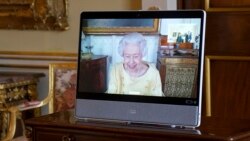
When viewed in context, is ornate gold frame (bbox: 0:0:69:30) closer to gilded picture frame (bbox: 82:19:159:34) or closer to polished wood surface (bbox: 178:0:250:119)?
polished wood surface (bbox: 178:0:250:119)

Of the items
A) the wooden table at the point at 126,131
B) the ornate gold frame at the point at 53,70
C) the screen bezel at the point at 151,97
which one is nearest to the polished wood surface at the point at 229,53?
the ornate gold frame at the point at 53,70

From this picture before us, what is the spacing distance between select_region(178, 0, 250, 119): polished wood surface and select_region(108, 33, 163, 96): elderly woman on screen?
4.03 feet

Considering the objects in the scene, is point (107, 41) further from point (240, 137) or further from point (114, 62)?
point (240, 137)

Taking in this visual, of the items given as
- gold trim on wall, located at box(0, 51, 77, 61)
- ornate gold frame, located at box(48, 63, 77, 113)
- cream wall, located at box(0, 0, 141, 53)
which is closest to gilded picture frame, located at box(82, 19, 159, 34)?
ornate gold frame, located at box(48, 63, 77, 113)

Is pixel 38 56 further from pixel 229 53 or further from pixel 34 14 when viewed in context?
pixel 229 53

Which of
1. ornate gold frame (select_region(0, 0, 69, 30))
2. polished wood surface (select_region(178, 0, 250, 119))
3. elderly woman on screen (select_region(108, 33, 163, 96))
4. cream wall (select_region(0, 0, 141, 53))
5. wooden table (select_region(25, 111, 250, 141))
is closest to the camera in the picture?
wooden table (select_region(25, 111, 250, 141))

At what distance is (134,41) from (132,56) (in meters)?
0.05

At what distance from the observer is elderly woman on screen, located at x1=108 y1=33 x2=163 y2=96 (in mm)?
1578

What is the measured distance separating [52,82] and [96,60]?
1284 millimetres

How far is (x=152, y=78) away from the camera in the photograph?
1579 millimetres

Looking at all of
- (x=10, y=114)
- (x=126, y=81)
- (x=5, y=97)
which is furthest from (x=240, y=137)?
(x=5, y=97)

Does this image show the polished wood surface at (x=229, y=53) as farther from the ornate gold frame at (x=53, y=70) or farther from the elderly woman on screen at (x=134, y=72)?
the elderly woman on screen at (x=134, y=72)

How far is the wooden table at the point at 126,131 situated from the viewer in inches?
57.1

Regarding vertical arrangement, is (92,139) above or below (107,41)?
below
